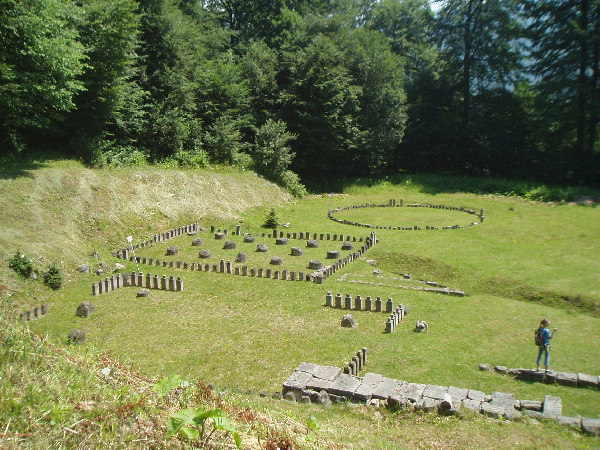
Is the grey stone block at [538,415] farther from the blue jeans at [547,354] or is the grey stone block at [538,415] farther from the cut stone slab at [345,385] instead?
the cut stone slab at [345,385]

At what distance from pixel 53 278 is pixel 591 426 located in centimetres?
1510

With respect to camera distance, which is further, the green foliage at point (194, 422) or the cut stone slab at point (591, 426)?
the cut stone slab at point (591, 426)

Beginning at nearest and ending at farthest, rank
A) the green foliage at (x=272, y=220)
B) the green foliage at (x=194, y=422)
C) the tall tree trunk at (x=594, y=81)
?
1. the green foliage at (x=194, y=422)
2. the green foliage at (x=272, y=220)
3. the tall tree trunk at (x=594, y=81)

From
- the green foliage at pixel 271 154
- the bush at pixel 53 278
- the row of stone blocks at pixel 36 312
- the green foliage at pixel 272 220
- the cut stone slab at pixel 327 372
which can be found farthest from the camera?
the green foliage at pixel 271 154

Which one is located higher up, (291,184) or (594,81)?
(594,81)

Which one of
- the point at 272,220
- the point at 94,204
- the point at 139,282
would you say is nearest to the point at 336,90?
the point at 272,220

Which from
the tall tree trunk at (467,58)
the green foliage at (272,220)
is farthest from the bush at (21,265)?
the tall tree trunk at (467,58)

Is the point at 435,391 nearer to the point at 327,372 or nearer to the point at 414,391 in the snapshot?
the point at 414,391

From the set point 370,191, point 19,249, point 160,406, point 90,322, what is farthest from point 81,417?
point 370,191

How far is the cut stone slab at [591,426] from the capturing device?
26.2 feet

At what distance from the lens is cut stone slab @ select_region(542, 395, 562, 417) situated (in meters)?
8.56

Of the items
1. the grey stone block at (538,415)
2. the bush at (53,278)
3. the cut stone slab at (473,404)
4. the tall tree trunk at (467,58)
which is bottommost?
the grey stone block at (538,415)

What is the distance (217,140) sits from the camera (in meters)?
33.7

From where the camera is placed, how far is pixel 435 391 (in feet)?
30.0
